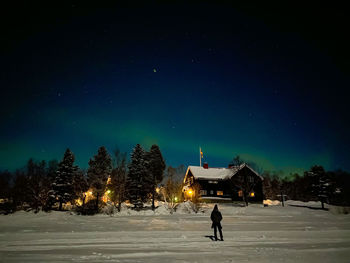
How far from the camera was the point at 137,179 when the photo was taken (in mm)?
36875

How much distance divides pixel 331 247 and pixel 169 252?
756cm

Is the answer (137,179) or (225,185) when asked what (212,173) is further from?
(137,179)

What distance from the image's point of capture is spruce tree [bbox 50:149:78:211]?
35375 millimetres

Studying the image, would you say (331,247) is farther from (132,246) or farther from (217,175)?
(217,175)

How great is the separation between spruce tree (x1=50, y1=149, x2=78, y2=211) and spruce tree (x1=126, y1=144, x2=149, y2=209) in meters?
9.59

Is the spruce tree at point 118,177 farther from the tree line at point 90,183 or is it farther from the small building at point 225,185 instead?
the small building at point 225,185

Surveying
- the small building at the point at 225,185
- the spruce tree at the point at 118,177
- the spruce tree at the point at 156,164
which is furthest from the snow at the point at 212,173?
the spruce tree at the point at 118,177

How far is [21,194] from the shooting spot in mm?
35531

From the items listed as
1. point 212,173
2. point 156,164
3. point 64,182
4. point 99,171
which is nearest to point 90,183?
point 99,171

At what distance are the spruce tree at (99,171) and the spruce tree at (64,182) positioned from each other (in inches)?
176

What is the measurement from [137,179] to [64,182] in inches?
470

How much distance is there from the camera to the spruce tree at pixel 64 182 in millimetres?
35375

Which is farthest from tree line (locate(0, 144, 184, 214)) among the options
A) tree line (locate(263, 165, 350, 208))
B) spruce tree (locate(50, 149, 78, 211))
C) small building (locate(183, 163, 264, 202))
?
tree line (locate(263, 165, 350, 208))

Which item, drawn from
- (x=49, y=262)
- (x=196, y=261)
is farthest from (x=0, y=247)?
(x=196, y=261)
